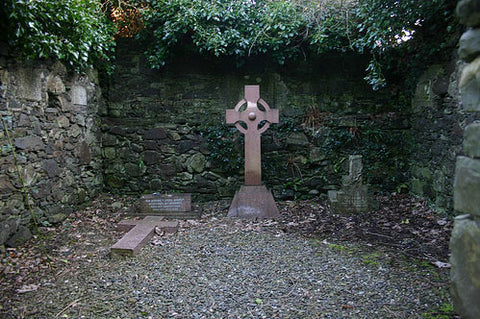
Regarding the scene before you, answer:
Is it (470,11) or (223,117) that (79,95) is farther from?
(470,11)

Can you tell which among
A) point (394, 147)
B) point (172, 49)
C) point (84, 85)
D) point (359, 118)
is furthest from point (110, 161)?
point (394, 147)

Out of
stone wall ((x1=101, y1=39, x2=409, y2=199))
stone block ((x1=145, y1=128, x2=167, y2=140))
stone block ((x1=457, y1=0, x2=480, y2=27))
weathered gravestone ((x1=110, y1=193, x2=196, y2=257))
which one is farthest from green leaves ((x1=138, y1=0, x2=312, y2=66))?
stone block ((x1=457, y1=0, x2=480, y2=27))

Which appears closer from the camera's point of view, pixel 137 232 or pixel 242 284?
pixel 242 284

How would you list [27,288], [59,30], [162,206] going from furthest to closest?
[162,206], [59,30], [27,288]

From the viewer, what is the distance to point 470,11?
54.5 inches

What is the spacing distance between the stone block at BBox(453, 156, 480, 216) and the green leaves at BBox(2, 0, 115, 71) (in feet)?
12.4

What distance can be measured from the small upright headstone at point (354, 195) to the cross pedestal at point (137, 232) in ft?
7.60

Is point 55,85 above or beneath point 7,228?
above

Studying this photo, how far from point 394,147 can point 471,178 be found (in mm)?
4325

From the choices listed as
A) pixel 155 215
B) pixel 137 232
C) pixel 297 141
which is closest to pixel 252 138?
pixel 297 141

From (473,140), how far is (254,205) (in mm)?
3411

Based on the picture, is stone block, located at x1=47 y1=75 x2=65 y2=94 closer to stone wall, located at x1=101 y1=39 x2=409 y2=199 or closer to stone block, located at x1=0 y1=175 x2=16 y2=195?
stone wall, located at x1=101 y1=39 x2=409 y2=199

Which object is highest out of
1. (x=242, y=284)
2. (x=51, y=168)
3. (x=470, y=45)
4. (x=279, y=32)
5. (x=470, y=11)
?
(x=279, y=32)

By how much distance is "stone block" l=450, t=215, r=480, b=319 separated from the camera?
1395 mm
